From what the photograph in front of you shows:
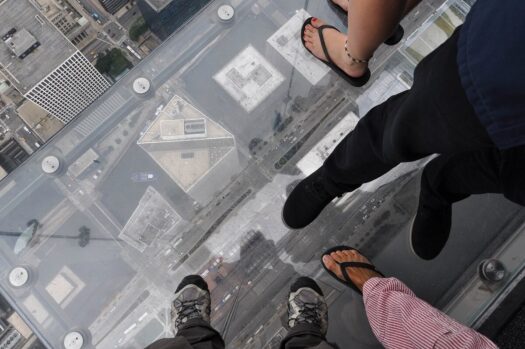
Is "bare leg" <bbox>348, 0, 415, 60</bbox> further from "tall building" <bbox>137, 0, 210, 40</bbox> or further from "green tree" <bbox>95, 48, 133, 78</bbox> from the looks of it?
"green tree" <bbox>95, 48, 133, 78</bbox>

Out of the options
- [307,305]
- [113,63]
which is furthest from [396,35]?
[113,63]

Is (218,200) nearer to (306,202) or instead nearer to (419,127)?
(306,202)

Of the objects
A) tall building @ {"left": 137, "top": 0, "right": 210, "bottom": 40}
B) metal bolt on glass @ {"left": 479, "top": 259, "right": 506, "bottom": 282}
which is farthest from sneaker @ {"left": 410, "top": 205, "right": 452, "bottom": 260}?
tall building @ {"left": 137, "top": 0, "right": 210, "bottom": 40}

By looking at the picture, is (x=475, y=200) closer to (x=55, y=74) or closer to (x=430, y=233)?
(x=430, y=233)

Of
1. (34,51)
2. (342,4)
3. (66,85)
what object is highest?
(34,51)

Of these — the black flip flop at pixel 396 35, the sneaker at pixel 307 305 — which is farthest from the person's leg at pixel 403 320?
the black flip flop at pixel 396 35

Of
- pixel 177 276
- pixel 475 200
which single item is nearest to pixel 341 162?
pixel 475 200
